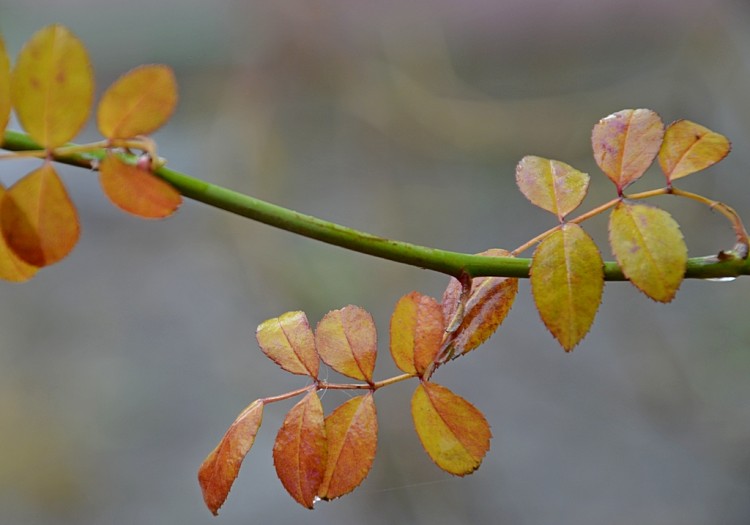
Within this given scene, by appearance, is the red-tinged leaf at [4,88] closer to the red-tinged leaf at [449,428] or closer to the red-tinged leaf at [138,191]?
the red-tinged leaf at [138,191]

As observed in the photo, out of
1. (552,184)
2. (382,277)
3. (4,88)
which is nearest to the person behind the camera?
(4,88)

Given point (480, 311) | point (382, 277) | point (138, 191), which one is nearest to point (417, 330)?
point (480, 311)

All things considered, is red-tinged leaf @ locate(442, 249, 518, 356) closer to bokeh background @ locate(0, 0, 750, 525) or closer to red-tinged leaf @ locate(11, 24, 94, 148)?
red-tinged leaf @ locate(11, 24, 94, 148)

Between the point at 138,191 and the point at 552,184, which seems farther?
the point at 552,184

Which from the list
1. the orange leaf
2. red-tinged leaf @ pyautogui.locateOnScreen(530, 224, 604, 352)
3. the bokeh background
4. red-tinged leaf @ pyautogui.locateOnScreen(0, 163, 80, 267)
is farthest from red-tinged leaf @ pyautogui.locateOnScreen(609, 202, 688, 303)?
the bokeh background

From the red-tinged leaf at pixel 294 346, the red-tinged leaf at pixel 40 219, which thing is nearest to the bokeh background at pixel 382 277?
the red-tinged leaf at pixel 294 346

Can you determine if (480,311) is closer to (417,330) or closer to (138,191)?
(417,330)
